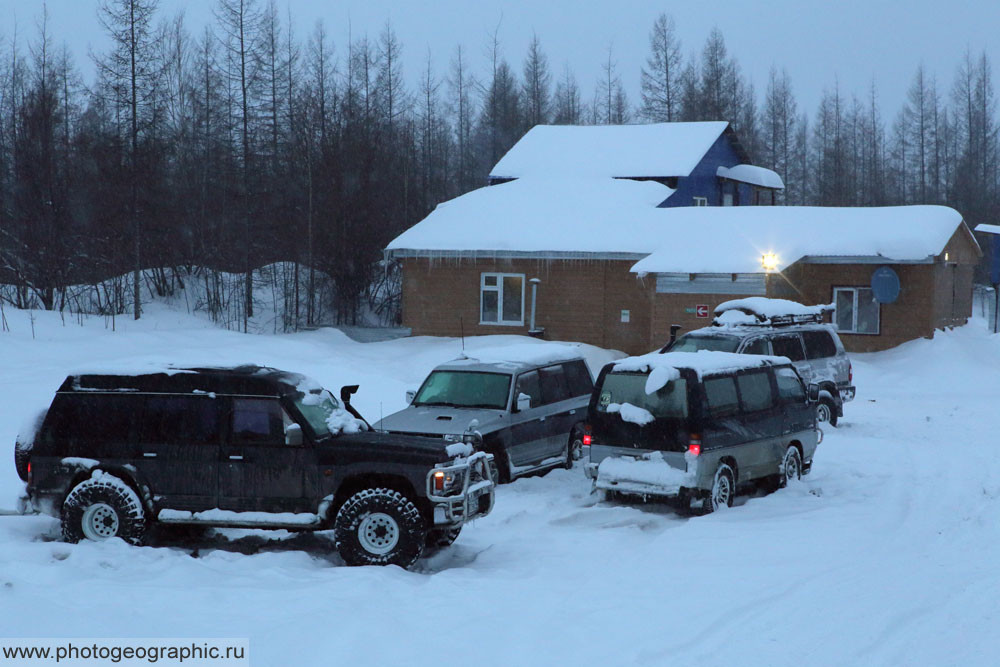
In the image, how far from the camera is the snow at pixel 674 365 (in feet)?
38.4

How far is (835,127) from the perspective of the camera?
84875mm

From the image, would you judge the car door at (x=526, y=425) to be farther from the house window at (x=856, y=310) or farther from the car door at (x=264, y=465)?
the house window at (x=856, y=310)

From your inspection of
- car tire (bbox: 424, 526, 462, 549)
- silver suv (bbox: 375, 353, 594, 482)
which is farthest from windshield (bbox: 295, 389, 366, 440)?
silver suv (bbox: 375, 353, 594, 482)

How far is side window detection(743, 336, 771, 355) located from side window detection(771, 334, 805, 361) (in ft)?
0.79

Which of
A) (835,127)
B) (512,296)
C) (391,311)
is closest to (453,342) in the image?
(512,296)

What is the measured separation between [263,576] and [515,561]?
7.72ft

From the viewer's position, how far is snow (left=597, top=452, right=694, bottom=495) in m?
11.5

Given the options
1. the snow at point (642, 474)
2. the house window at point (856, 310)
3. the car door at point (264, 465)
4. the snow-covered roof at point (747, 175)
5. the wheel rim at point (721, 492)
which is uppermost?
the snow-covered roof at point (747, 175)

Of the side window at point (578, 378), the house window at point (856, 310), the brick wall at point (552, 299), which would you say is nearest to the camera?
the side window at point (578, 378)

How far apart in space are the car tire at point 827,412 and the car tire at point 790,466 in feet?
15.7

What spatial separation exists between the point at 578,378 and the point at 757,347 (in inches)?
139

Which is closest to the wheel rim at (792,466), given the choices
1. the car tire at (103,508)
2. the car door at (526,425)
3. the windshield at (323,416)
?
the car door at (526,425)

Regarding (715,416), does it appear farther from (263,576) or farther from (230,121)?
(230,121)

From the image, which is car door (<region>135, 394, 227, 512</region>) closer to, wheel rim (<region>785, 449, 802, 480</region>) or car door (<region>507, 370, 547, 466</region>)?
car door (<region>507, 370, 547, 466</region>)
